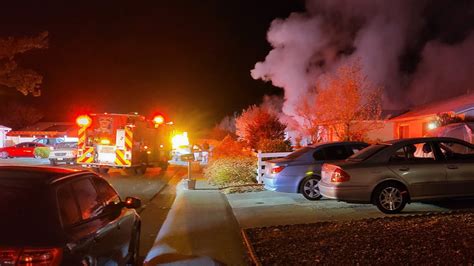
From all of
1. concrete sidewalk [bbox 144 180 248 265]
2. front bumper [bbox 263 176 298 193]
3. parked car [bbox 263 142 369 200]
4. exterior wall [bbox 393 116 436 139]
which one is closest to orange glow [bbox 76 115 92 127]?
concrete sidewalk [bbox 144 180 248 265]

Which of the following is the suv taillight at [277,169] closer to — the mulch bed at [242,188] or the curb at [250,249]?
the mulch bed at [242,188]

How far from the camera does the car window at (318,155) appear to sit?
12.5 meters

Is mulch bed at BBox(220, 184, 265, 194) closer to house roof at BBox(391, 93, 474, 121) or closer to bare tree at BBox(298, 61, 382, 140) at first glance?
bare tree at BBox(298, 61, 382, 140)

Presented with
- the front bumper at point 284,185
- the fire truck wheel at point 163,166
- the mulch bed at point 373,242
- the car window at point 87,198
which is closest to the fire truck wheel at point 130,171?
the fire truck wheel at point 163,166

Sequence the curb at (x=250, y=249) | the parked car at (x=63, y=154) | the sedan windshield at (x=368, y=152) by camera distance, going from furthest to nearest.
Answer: the parked car at (x=63, y=154), the sedan windshield at (x=368, y=152), the curb at (x=250, y=249)

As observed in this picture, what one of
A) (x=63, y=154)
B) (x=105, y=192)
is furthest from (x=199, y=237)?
(x=63, y=154)

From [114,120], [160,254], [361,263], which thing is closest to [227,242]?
[160,254]

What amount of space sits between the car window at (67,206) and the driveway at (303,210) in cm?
494

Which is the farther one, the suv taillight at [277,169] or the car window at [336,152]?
the car window at [336,152]

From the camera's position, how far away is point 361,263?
605 centimetres

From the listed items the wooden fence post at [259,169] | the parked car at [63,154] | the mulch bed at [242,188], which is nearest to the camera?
the mulch bed at [242,188]

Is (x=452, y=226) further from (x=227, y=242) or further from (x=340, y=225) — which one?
(x=227, y=242)

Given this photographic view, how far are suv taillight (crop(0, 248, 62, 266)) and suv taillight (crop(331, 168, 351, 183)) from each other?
689 centimetres

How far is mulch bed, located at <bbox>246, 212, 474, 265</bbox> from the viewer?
20.2 feet
